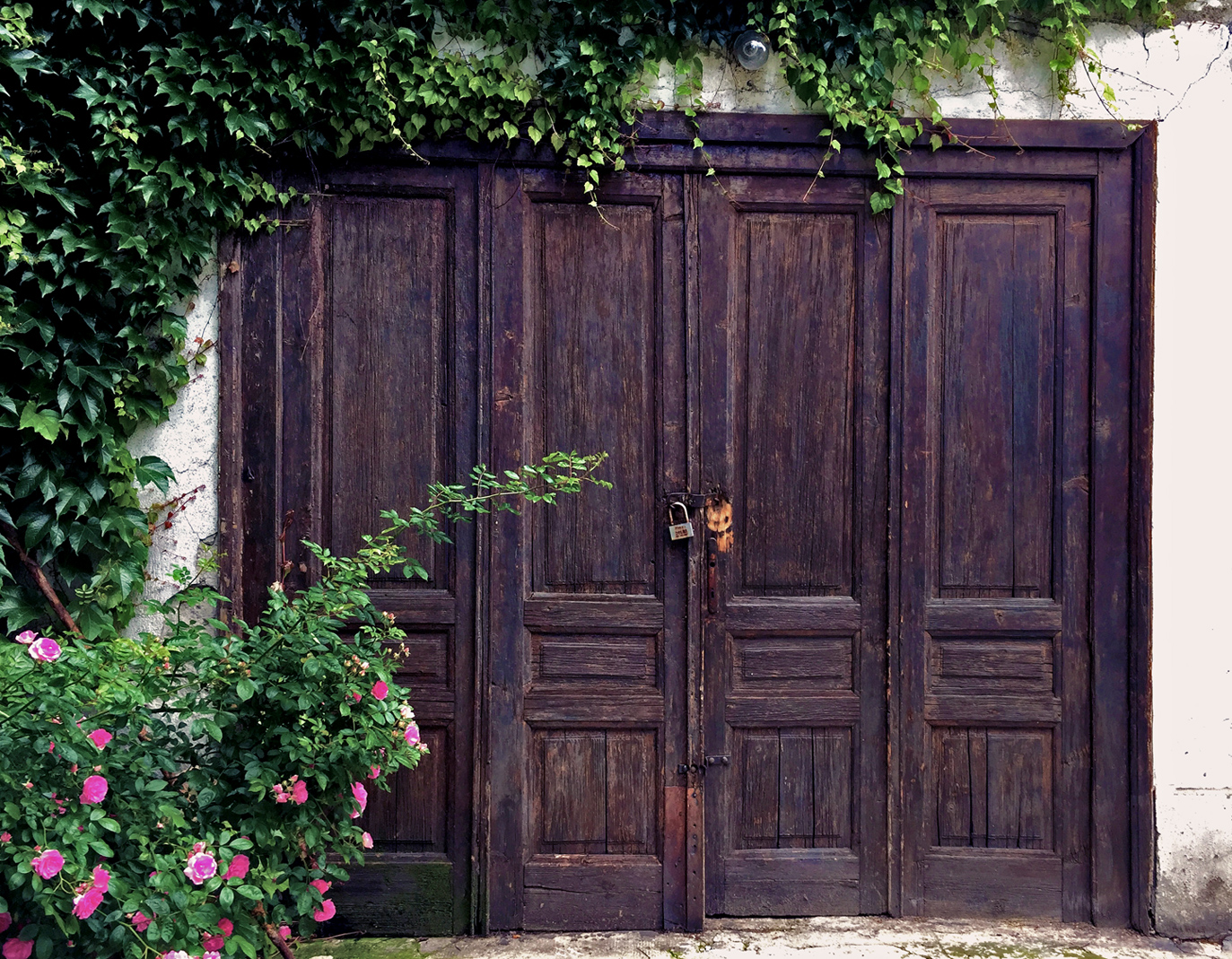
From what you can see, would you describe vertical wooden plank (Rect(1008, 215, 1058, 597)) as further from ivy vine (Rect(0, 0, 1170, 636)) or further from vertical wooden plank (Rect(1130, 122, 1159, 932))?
ivy vine (Rect(0, 0, 1170, 636))

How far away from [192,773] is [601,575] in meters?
1.50

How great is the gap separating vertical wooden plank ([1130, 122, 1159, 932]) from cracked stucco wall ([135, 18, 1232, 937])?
0.04 m

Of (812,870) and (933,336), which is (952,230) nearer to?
(933,336)

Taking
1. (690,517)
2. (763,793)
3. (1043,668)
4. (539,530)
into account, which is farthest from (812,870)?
(539,530)

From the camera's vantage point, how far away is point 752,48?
10.6ft

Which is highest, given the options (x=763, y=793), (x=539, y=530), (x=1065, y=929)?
(x=539, y=530)

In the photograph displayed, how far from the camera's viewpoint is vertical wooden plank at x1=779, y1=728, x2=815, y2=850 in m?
3.43

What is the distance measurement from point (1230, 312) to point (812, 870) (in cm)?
260

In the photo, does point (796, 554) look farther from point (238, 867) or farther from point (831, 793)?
point (238, 867)

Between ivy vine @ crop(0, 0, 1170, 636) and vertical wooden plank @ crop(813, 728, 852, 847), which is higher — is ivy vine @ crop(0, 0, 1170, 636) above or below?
above

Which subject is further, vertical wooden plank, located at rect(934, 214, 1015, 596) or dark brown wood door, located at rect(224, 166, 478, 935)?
vertical wooden plank, located at rect(934, 214, 1015, 596)

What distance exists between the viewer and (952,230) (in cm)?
343

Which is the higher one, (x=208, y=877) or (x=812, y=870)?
(x=208, y=877)

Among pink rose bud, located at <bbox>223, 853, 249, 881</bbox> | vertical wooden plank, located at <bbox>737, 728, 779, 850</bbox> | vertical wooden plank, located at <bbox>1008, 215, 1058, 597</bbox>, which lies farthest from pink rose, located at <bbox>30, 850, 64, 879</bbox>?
vertical wooden plank, located at <bbox>1008, 215, 1058, 597</bbox>
